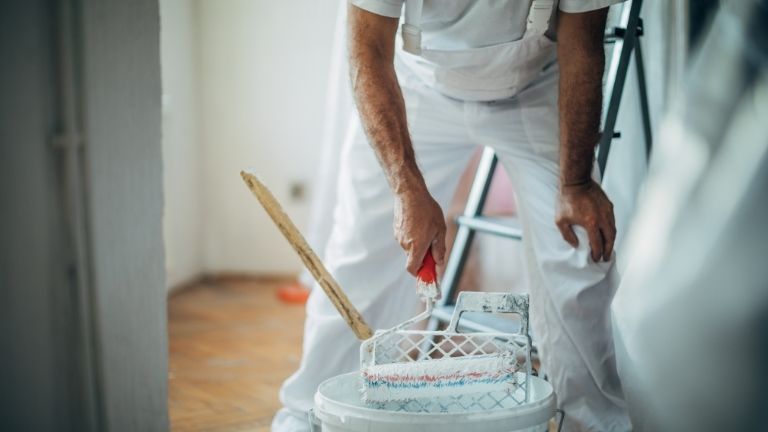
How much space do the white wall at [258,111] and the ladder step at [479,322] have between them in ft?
5.98

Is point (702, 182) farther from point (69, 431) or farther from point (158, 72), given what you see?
point (69, 431)

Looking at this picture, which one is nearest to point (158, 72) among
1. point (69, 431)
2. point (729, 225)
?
point (69, 431)

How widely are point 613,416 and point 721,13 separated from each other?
2.61 ft

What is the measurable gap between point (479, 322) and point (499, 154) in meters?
0.38

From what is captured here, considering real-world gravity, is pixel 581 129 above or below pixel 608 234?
above

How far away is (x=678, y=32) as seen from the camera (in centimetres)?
186

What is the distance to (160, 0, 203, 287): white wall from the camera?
10.8ft

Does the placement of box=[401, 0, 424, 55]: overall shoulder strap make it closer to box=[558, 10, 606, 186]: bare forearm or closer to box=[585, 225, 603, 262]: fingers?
box=[558, 10, 606, 186]: bare forearm

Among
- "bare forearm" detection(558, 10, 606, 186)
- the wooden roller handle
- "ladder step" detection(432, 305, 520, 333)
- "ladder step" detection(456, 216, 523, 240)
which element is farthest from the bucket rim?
"ladder step" detection(456, 216, 523, 240)

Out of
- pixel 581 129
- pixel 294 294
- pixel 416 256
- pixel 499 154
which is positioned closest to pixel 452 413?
pixel 416 256

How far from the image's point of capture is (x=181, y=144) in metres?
3.46

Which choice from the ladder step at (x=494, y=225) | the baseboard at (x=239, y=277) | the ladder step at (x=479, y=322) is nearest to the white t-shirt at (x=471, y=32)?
the ladder step at (x=494, y=225)

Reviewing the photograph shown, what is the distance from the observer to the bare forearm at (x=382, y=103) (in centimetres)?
138

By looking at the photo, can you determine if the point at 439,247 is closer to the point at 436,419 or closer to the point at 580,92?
the point at 436,419
